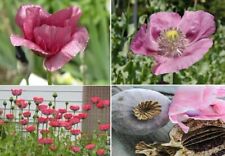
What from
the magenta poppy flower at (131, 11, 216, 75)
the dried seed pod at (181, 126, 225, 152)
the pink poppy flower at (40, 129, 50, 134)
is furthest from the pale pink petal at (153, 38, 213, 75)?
the pink poppy flower at (40, 129, 50, 134)

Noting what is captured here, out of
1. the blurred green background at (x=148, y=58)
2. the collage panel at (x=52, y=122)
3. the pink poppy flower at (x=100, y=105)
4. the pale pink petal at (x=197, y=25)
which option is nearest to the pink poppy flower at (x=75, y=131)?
the collage panel at (x=52, y=122)

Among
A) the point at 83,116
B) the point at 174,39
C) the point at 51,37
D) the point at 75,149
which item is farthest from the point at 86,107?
the point at 174,39

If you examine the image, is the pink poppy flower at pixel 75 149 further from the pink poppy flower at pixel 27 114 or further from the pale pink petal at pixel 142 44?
the pale pink petal at pixel 142 44

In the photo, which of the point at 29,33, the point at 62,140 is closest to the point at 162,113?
the point at 62,140

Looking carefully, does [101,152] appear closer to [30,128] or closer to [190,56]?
[30,128]

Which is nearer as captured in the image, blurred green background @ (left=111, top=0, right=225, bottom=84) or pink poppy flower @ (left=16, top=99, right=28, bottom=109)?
blurred green background @ (left=111, top=0, right=225, bottom=84)

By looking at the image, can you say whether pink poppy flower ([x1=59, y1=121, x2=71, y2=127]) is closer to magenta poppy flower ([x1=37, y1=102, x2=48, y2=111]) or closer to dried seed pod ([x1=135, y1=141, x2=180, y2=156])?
magenta poppy flower ([x1=37, y1=102, x2=48, y2=111])

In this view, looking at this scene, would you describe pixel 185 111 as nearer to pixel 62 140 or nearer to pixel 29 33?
pixel 62 140
